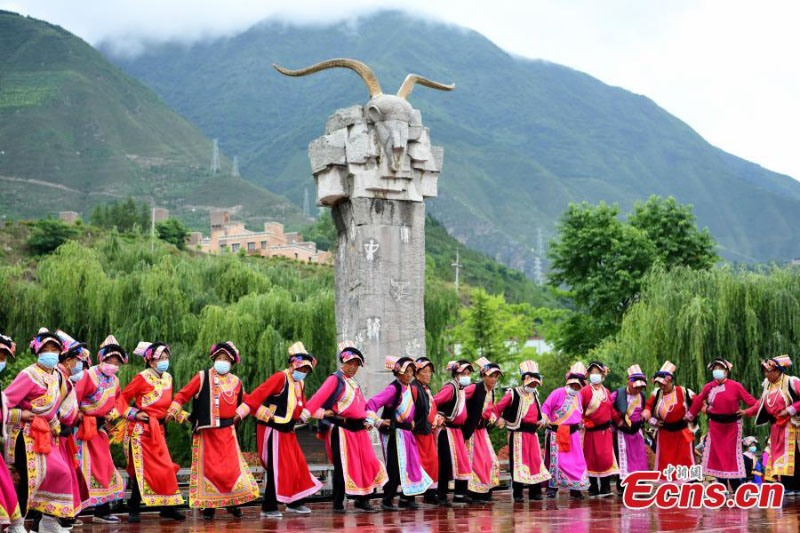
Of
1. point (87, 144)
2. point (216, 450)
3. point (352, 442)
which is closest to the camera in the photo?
point (216, 450)

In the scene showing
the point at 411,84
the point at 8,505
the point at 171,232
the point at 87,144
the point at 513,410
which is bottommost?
the point at 8,505

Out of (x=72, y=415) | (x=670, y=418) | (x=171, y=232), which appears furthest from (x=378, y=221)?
(x=171, y=232)

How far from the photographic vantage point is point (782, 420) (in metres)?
13.4

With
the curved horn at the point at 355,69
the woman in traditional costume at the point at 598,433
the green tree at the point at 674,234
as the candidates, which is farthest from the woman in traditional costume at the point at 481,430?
the green tree at the point at 674,234

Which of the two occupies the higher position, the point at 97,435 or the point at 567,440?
the point at 97,435

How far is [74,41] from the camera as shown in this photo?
177625mm

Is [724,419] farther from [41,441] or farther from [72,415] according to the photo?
[41,441]

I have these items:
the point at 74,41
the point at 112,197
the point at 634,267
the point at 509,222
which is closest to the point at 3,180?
the point at 112,197

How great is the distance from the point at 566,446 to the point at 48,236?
47.6 metres

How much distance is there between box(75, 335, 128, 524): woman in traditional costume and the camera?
1093cm

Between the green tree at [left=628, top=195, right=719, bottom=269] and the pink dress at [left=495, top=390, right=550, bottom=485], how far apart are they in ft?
71.0

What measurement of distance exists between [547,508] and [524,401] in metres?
2.06

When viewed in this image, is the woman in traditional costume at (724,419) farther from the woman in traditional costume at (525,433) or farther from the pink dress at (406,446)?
the pink dress at (406,446)

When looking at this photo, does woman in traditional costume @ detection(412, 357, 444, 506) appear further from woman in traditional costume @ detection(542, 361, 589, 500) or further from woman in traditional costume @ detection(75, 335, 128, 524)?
woman in traditional costume @ detection(75, 335, 128, 524)
